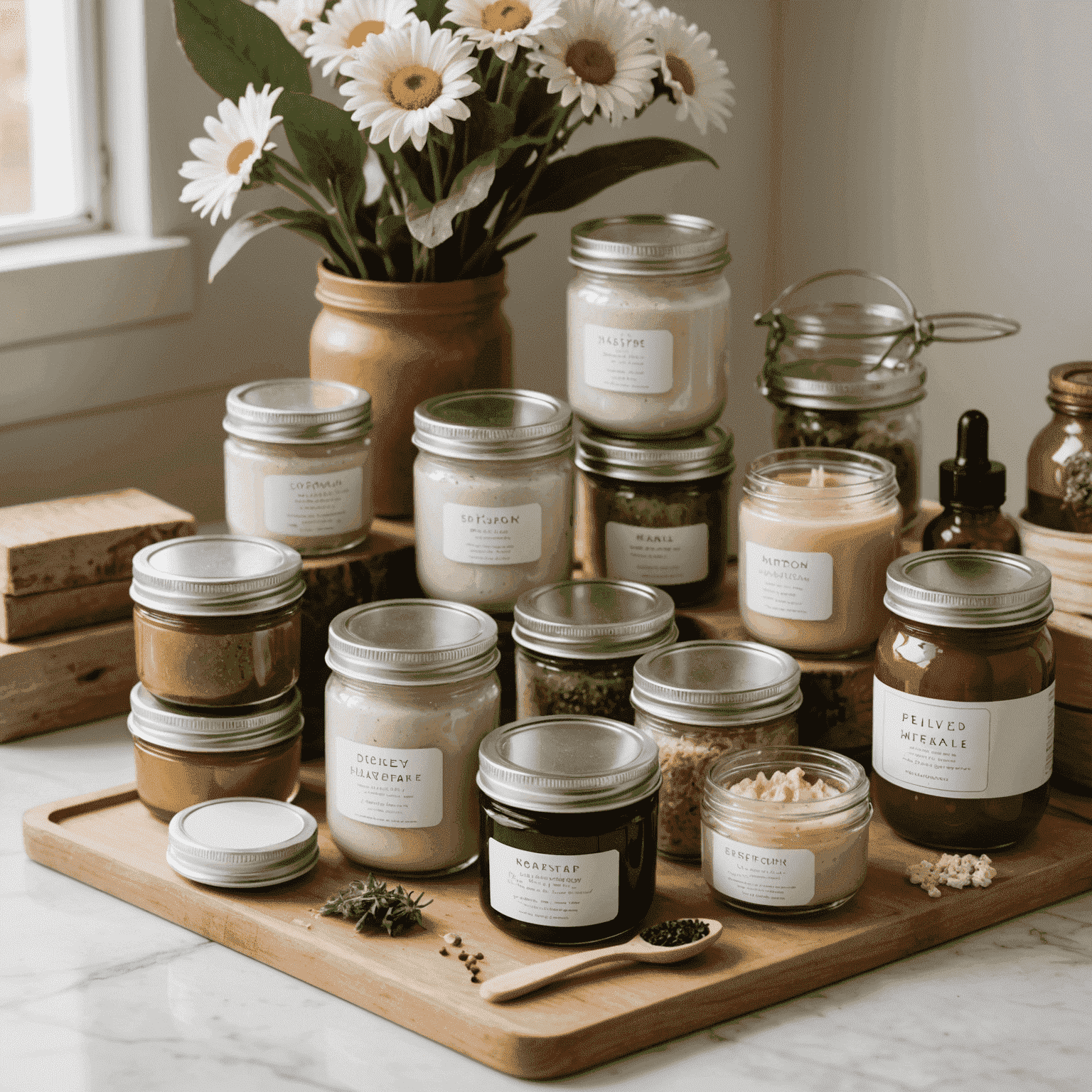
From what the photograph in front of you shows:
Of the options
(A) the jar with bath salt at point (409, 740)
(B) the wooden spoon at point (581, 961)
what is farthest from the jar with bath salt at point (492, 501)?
(B) the wooden spoon at point (581, 961)

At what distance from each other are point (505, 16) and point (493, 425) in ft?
0.98

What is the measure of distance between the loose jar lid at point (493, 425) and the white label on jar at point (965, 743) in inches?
11.8

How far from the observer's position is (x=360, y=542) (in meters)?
1.31

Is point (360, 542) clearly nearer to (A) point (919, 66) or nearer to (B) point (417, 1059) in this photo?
(B) point (417, 1059)

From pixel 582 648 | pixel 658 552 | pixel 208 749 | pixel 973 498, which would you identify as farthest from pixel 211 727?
pixel 973 498

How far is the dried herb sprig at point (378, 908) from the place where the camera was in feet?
3.44

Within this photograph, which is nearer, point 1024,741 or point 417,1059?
point 417,1059

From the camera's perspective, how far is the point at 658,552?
4.31ft

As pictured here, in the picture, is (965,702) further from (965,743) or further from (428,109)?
(428,109)

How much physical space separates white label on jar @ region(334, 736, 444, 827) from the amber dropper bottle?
441 mm

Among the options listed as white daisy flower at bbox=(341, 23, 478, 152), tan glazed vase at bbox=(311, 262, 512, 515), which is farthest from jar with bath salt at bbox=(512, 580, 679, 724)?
white daisy flower at bbox=(341, 23, 478, 152)

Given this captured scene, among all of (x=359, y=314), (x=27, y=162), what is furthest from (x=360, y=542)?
(x=27, y=162)

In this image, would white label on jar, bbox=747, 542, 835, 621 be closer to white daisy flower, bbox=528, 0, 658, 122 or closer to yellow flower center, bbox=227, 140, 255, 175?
white daisy flower, bbox=528, 0, 658, 122

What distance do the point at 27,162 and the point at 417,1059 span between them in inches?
42.8
